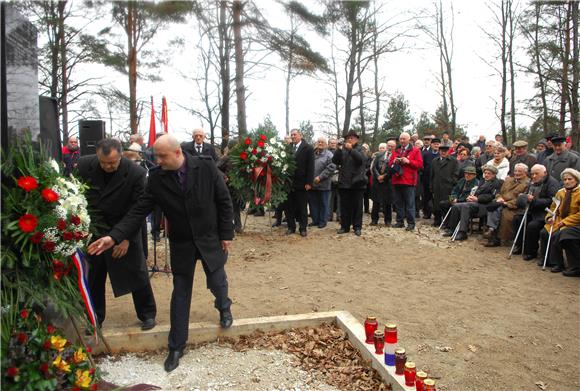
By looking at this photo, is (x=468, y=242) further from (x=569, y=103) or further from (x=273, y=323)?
(x=569, y=103)

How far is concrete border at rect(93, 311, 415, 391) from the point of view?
4469 mm

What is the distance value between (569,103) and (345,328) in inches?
609

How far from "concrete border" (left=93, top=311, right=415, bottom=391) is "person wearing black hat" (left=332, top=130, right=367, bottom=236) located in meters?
5.04

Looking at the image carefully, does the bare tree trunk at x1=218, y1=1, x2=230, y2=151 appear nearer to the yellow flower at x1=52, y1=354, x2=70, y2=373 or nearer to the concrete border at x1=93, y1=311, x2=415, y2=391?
the concrete border at x1=93, y1=311, x2=415, y2=391

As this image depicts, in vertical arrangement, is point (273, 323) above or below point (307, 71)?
below

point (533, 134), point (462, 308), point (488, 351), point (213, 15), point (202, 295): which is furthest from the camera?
point (533, 134)

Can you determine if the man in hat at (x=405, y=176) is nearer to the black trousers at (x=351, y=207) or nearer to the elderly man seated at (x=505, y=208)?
the black trousers at (x=351, y=207)

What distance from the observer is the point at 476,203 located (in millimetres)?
9523

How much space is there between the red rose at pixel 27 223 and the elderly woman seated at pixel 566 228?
672cm

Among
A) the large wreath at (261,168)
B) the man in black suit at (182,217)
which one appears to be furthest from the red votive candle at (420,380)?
the large wreath at (261,168)

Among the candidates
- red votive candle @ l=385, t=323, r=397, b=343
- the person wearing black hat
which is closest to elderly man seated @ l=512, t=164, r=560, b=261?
the person wearing black hat

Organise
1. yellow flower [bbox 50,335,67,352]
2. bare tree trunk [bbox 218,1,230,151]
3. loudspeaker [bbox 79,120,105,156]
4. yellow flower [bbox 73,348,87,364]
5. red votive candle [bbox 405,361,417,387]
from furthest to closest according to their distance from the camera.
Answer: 1. bare tree trunk [bbox 218,1,230,151]
2. loudspeaker [bbox 79,120,105,156]
3. red votive candle [bbox 405,361,417,387]
4. yellow flower [bbox 73,348,87,364]
5. yellow flower [bbox 50,335,67,352]

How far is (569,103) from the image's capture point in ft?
54.4

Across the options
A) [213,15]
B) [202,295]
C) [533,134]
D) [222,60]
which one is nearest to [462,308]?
[202,295]
